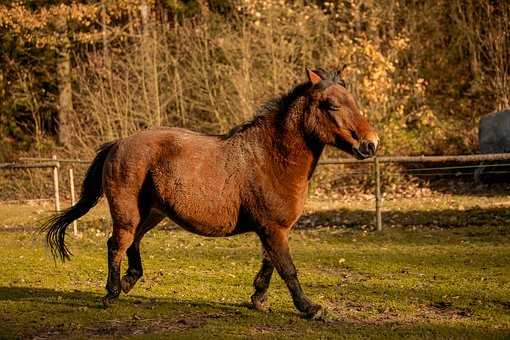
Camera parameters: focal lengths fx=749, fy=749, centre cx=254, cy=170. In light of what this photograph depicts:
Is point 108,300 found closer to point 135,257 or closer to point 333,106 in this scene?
point 135,257

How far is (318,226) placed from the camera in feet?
48.1

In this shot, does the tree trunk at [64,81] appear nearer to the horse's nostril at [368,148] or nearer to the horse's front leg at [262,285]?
the horse's front leg at [262,285]

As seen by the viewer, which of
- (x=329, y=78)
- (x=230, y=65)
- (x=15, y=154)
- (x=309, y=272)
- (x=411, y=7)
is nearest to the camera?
(x=329, y=78)

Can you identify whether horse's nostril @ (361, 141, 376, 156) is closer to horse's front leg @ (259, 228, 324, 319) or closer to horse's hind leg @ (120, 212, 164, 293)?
horse's front leg @ (259, 228, 324, 319)

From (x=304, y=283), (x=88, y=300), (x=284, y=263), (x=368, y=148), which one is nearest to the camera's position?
(x=368, y=148)

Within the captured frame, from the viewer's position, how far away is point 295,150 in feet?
24.5

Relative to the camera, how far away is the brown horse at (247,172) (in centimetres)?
725

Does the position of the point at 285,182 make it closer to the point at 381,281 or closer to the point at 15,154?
the point at 381,281

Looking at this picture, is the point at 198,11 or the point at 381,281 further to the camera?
the point at 198,11

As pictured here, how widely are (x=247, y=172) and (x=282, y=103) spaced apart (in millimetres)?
808

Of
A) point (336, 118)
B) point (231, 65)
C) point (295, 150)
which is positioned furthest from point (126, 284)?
point (231, 65)

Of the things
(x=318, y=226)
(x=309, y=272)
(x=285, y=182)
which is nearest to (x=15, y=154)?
(x=318, y=226)

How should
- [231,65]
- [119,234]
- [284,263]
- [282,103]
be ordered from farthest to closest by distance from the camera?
1. [231,65]
2. [119,234]
3. [282,103]
4. [284,263]

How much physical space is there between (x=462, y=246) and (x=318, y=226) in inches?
140
